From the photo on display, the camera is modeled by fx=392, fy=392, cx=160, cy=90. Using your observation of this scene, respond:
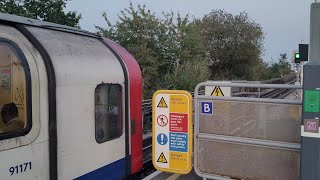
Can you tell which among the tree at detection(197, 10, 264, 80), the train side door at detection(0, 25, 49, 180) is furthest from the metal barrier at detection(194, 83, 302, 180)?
the tree at detection(197, 10, 264, 80)

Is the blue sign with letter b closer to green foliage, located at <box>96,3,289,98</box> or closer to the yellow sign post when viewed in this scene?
the yellow sign post

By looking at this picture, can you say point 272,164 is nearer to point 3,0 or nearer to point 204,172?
point 204,172

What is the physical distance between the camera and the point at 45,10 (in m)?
26.7

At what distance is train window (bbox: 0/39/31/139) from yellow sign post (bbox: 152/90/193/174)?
1.68 metres

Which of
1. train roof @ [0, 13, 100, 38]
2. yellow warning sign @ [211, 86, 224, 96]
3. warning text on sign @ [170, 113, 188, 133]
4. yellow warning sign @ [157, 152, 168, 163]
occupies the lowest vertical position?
yellow warning sign @ [157, 152, 168, 163]

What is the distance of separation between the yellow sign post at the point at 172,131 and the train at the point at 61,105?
72cm

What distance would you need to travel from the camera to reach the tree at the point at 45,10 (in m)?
24.6

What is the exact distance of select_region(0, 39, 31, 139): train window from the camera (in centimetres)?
397

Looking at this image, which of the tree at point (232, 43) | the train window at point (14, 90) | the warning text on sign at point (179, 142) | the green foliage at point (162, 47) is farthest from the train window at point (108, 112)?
the tree at point (232, 43)

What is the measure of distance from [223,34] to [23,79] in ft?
123

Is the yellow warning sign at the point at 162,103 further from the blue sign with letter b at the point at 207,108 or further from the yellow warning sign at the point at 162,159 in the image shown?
the yellow warning sign at the point at 162,159

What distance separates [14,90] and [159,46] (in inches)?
742

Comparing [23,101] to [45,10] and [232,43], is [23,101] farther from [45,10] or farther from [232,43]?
[232,43]

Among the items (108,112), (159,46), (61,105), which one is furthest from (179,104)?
(159,46)
